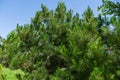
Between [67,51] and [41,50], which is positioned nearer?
[67,51]

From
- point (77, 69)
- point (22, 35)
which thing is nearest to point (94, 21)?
point (77, 69)

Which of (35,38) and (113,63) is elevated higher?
(35,38)

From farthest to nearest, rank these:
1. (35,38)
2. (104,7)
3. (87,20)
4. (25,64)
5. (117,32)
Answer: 1. (35,38)
2. (25,64)
3. (87,20)
4. (104,7)
5. (117,32)

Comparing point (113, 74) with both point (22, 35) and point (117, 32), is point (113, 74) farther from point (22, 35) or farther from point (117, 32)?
point (22, 35)

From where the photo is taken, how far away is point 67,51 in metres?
17.6

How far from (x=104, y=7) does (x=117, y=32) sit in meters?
1.77

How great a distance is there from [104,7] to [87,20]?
8.65ft

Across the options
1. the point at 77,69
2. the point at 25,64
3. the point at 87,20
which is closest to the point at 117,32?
the point at 77,69

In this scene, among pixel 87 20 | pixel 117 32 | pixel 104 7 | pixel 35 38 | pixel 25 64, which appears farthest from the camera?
pixel 35 38

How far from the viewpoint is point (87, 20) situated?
63.0ft

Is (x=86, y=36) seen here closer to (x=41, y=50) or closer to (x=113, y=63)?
(x=113, y=63)

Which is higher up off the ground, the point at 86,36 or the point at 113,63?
the point at 86,36

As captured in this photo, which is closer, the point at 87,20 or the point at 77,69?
the point at 77,69

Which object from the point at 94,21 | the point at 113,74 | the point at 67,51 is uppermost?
the point at 94,21
